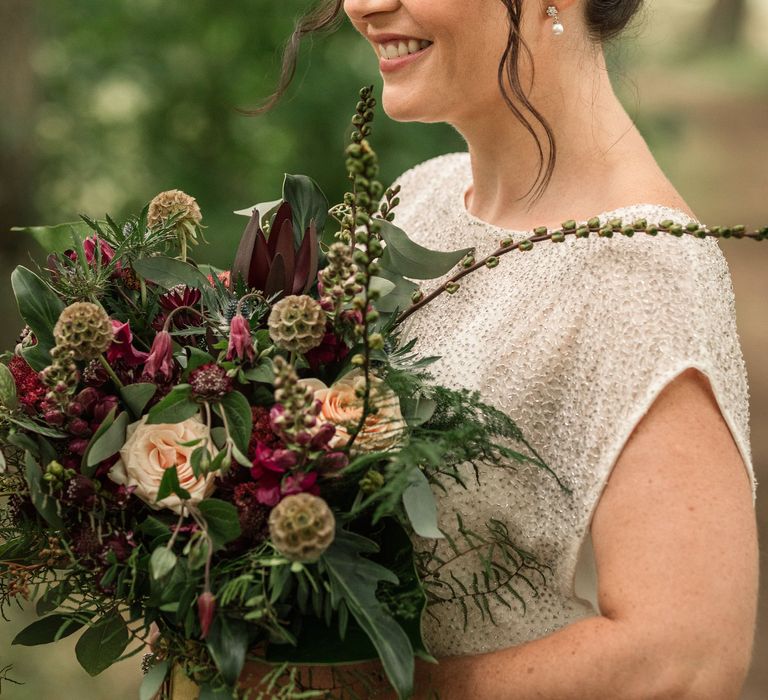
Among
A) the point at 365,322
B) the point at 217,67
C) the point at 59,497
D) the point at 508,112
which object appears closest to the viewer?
the point at 365,322

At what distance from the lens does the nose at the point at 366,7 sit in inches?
69.1

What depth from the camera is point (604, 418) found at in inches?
57.4

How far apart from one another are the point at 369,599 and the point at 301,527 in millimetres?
172

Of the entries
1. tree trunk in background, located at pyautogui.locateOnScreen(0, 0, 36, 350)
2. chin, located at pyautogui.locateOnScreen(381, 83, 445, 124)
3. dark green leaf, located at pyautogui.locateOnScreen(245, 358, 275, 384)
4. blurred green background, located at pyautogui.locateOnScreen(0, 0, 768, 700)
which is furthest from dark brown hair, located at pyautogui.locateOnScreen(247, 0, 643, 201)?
tree trunk in background, located at pyautogui.locateOnScreen(0, 0, 36, 350)

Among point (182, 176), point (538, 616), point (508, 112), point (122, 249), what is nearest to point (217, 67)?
point (182, 176)

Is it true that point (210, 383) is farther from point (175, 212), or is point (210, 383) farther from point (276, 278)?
point (175, 212)

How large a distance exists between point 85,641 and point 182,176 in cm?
320

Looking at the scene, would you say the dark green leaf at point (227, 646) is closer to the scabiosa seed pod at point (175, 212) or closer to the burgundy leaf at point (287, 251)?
the burgundy leaf at point (287, 251)

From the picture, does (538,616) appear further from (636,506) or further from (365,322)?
(365,322)

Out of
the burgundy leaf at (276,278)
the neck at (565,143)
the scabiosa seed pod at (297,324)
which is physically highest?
the neck at (565,143)

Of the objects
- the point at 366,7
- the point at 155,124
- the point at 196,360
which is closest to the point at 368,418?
the point at 196,360

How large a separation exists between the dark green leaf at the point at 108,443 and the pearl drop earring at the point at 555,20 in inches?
40.3

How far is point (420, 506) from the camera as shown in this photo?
1.28 metres

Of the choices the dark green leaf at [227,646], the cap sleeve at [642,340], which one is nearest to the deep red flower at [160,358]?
the dark green leaf at [227,646]
